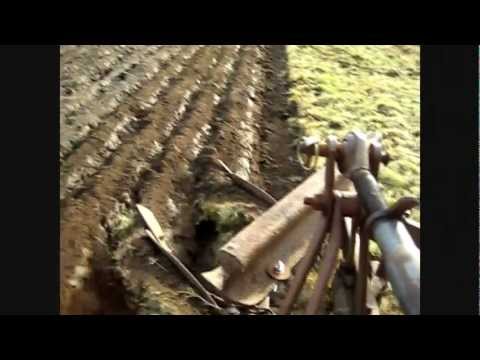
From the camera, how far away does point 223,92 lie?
13.9 ft

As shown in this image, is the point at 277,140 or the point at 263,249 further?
the point at 277,140

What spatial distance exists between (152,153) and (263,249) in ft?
4.95

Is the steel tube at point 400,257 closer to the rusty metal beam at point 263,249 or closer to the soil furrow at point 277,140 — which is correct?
the rusty metal beam at point 263,249

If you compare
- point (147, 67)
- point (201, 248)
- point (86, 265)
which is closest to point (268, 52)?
point (147, 67)

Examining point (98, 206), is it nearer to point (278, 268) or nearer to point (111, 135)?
point (111, 135)

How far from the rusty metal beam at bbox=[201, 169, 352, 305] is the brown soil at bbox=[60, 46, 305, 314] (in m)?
0.40

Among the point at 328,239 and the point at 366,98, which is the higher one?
the point at 366,98

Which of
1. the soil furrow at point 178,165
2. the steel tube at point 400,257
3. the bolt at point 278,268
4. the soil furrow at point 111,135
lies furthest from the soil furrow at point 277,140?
the steel tube at point 400,257

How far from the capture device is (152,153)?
336cm

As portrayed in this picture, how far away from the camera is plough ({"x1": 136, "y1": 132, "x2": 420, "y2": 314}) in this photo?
1575 mm

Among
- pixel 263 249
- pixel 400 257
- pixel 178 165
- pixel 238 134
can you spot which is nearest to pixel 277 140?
pixel 238 134

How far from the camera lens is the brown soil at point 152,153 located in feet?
8.21

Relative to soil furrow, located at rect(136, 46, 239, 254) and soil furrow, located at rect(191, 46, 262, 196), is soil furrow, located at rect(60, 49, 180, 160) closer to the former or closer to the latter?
soil furrow, located at rect(136, 46, 239, 254)

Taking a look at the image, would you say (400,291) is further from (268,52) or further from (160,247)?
(268,52)
